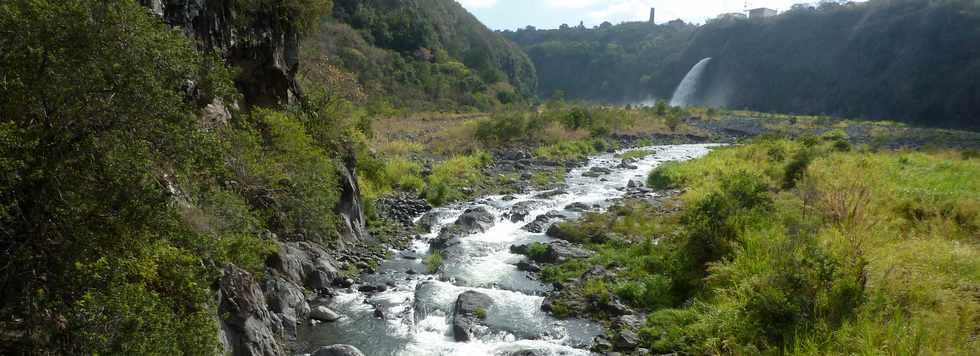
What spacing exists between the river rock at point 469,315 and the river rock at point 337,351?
2215mm

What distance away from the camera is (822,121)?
6888cm

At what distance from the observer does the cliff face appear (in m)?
13.7

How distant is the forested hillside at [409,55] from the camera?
63.9 meters

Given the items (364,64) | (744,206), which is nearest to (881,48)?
(364,64)

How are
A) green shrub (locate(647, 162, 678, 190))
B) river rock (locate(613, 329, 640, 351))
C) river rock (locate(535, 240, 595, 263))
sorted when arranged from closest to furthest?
river rock (locate(613, 329, 640, 351)), river rock (locate(535, 240, 595, 263)), green shrub (locate(647, 162, 678, 190))

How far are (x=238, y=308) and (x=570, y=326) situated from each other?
21.5 feet

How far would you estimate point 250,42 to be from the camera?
1647 cm

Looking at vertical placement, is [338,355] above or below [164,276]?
below

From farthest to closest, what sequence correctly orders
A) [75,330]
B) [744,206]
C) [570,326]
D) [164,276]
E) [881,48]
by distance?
1. [881,48]
2. [744,206]
3. [570,326]
4. [164,276]
5. [75,330]

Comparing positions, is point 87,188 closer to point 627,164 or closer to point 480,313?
point 480,313

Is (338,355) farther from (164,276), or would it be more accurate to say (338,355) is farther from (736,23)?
(736,23)

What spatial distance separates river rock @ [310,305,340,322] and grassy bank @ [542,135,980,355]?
194 inches

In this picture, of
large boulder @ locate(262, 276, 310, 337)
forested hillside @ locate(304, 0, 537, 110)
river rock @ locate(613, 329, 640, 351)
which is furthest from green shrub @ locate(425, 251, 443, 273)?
forested hillside @ locate(304, 0, 537, 110)

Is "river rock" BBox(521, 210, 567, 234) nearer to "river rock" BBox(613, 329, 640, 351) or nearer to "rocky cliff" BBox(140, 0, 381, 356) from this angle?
"rocky cliff" BBox(140, 0, 381, 356)
